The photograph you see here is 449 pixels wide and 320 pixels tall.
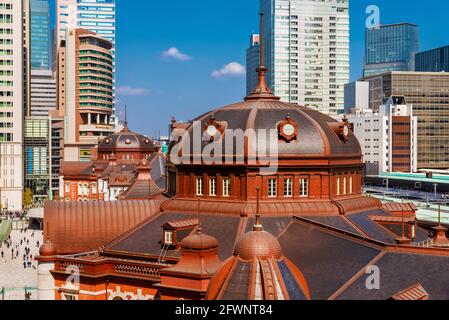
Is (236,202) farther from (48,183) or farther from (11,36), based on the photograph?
(48,183)

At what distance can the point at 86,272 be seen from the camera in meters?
43.8

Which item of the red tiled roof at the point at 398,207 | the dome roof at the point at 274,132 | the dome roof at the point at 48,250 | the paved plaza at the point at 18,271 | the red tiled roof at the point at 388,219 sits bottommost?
the paved plaza at the point at 18,271

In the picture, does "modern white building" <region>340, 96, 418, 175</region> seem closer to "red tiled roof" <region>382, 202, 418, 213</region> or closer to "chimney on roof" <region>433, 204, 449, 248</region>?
"red tiled roof" <region>382, 202, 418, 213</region>

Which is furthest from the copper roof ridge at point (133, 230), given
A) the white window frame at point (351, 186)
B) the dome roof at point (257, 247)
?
the dome roof at point (257, 247)

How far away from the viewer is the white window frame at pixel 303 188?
155 ft

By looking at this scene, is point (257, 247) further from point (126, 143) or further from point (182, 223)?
point (126, 143)

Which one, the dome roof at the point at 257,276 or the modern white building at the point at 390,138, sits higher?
the modern white building at the point at 390,138

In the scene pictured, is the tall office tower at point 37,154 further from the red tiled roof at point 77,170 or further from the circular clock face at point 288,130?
the circular clock face at point 288,130

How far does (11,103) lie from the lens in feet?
506

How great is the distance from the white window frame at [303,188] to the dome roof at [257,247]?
1708 cm

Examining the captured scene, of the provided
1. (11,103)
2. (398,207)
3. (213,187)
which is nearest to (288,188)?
(213,187)
